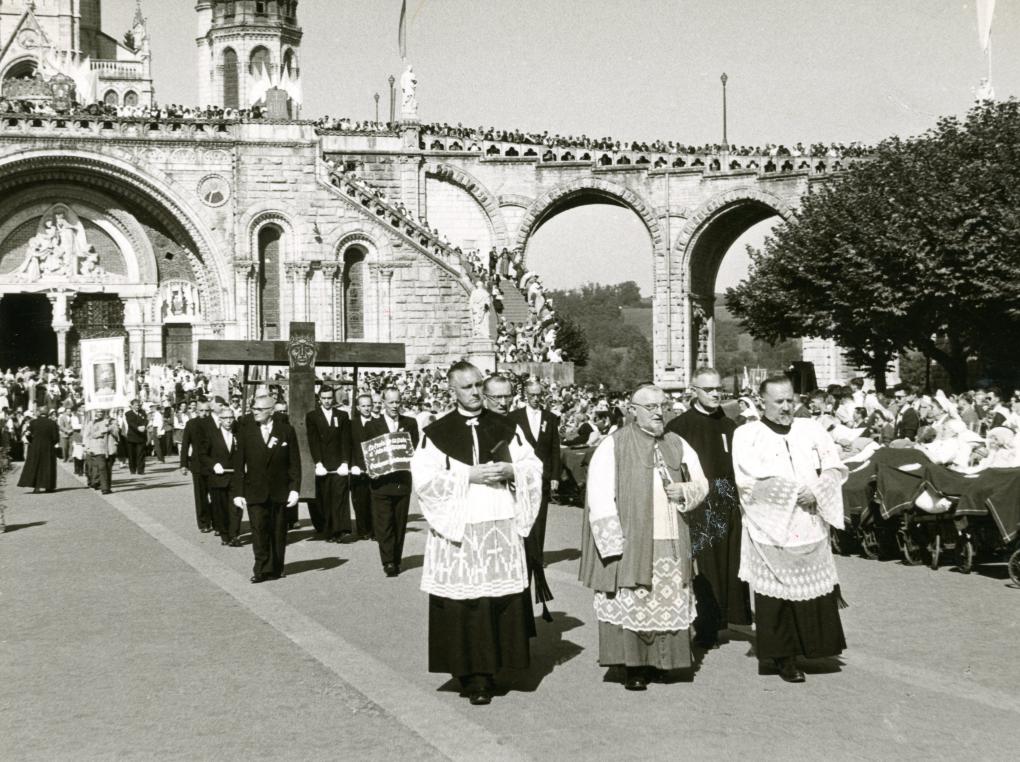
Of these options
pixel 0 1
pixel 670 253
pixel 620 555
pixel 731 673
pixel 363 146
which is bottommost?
pixel 731 673

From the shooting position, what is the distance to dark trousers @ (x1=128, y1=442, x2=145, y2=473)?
29.8 metres

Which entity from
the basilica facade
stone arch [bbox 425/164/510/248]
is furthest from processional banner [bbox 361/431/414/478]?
stone arch [bbox 425/164/510/248]

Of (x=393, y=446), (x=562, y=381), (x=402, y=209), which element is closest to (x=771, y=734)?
(x=393, y=446)

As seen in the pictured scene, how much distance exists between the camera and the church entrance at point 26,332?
48.1 metres

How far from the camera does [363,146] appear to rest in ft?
162

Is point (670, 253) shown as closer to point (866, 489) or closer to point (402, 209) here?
point (402, 209)

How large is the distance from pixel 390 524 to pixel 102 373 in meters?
12.3

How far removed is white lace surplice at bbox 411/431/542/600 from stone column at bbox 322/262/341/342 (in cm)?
3606

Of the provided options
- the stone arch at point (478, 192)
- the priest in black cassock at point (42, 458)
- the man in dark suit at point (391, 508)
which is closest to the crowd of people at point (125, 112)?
the stone arch at point (478, 192)

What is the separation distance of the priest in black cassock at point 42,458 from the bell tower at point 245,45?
46945 millimetres

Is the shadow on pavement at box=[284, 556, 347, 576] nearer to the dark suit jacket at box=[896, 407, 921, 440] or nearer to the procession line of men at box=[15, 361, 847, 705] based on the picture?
the procession line of men at box=[15, 361, 847, 705]

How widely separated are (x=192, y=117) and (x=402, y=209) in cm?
741

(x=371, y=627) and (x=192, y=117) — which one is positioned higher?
(x=192, y=117)

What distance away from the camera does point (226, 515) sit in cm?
1688
